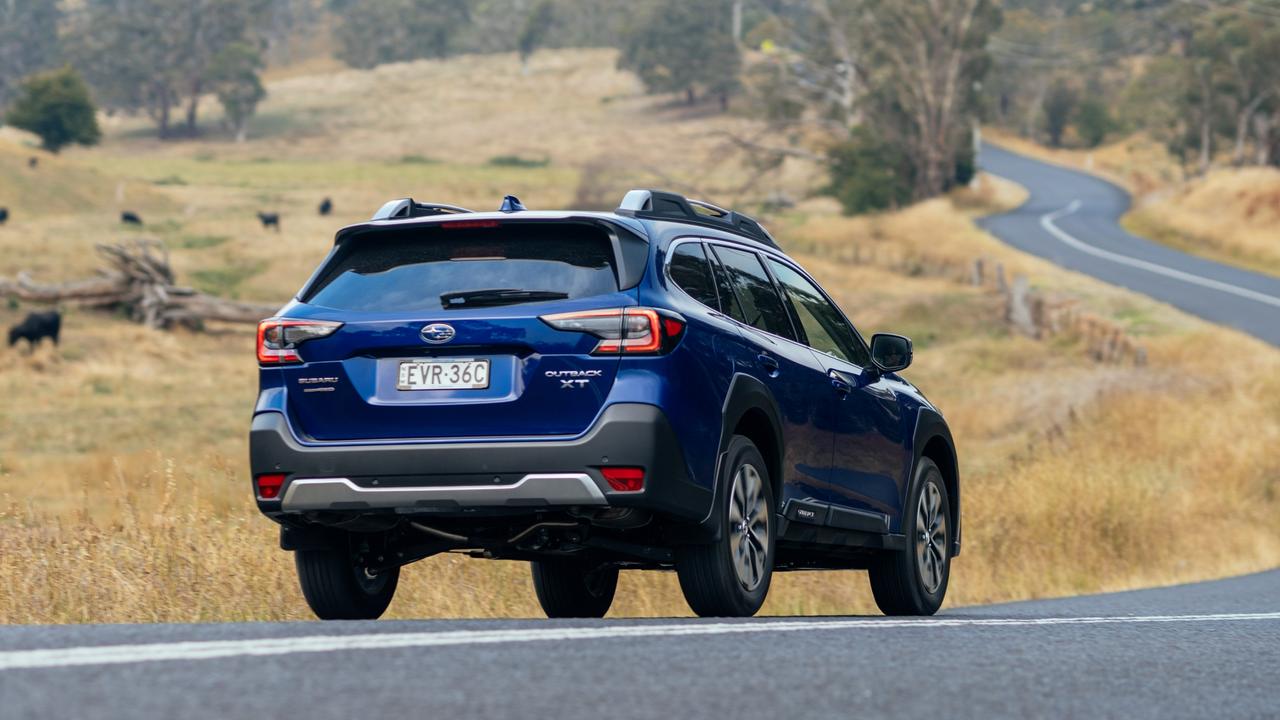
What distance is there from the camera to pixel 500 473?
278 inches

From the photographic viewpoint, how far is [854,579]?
14047 millimetres

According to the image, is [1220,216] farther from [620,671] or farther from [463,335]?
[620,671]

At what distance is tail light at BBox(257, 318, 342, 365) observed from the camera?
7.39 metres

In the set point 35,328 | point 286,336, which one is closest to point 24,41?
point 35,328

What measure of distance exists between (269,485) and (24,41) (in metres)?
152

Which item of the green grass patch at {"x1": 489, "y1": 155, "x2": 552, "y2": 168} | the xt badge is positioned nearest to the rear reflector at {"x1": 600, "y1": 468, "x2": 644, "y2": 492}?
the xt badge

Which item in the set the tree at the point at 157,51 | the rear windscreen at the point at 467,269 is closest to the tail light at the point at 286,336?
the rear windscreen at the point at 467,269

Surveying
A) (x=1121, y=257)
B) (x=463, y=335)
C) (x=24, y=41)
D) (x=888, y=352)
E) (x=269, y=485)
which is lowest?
(x=24, y=41)

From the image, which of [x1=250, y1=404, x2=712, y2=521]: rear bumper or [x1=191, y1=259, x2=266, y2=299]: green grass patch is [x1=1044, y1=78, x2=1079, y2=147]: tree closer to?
[x1=191, y1=259, x2=266, y2=299]: green grass patch

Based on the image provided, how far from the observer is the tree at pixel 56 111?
10050 cm

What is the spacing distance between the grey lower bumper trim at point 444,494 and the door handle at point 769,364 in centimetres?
135

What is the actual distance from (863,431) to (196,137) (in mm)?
137047

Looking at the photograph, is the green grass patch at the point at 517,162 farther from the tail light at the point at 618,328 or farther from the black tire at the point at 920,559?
the tail light at the point at 618,328

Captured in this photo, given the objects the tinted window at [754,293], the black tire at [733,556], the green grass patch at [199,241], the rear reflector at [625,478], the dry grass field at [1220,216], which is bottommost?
the green grass patch at [199,241]
